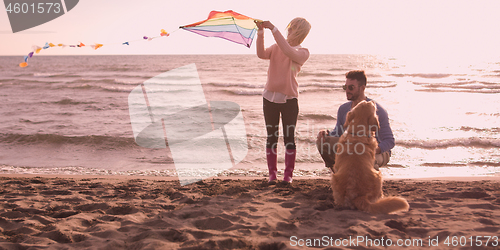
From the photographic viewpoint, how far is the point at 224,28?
4.27 metres

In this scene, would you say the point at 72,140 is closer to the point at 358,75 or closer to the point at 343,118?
the point at 343,118

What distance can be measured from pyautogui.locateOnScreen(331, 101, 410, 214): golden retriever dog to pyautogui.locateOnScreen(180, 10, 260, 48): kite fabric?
204 centimetres

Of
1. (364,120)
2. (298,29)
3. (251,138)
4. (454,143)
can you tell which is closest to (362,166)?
(364,120)

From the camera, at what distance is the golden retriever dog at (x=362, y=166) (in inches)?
104

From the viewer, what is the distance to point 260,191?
12.1 ft

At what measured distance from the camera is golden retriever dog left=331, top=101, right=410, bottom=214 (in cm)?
264

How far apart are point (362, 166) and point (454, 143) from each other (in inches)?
214

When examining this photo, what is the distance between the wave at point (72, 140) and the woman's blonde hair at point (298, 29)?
15.6 ft

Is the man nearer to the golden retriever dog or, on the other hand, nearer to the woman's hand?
the golden retriever dog

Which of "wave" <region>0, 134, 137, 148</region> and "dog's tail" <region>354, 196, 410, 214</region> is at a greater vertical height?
"dog's tail" <region>354, 196, 410, 214</region>

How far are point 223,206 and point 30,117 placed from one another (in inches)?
351

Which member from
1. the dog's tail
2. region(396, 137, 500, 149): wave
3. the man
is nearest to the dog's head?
the man

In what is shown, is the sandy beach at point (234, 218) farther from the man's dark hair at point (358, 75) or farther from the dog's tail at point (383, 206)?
the man's dark hair at point (358, 75)

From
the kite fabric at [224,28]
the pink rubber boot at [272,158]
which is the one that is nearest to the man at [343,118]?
the pink rubber boot at [272,158]
